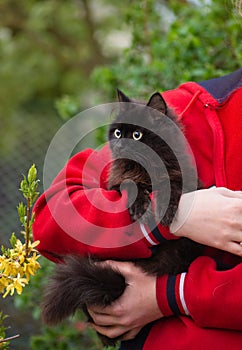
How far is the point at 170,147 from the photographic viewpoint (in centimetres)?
183

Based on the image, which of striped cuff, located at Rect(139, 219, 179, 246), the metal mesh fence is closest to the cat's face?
striped cuff, located at Rect(139, 219, 179, 246)

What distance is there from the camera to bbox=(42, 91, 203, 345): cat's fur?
178 cm

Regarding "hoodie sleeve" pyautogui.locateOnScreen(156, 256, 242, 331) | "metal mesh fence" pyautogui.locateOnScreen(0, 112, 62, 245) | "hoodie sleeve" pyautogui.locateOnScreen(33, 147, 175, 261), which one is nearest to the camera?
"hoodie sleeve" pyautogui.locateOnScreen(156, 256, 242, 331)

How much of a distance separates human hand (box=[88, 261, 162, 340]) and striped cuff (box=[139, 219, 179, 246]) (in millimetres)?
117

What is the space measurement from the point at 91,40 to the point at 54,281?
7.00 m

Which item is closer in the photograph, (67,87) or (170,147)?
(170,147)

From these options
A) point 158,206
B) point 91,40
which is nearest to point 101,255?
point 158,206

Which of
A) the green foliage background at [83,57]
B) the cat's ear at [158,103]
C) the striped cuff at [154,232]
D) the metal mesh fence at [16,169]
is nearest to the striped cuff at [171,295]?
the striped cuff at [154,232]

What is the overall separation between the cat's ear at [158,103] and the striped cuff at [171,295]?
1.60 feet

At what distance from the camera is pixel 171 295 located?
5.70 feet

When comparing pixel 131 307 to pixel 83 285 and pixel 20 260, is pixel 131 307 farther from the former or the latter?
pixel 20 260

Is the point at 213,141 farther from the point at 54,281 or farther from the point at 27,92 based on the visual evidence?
the point at 27,92

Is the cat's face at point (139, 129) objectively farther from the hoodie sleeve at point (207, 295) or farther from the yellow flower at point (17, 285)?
the yellow flower at point (17, 285)

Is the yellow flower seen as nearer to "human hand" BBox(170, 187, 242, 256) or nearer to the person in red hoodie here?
the person in red hoodie
